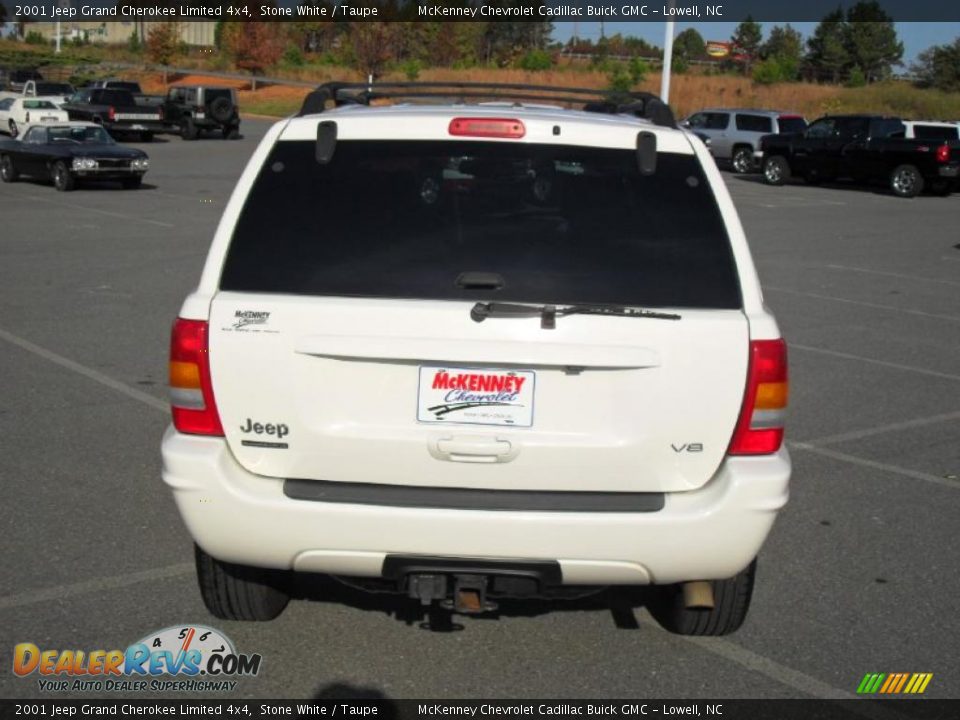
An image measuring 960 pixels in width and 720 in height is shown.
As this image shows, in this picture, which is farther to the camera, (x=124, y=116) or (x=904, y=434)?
(x=124, y=116)

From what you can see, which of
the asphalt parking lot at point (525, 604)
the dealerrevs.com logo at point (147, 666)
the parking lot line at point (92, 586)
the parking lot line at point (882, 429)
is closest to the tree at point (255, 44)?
the asphalt parking lot at point (525, 604)

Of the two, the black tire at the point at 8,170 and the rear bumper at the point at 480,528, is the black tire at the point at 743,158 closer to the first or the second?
the black tire at the point at 8,170

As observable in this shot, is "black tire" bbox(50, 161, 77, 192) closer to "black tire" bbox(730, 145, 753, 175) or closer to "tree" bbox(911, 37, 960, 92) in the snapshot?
"black tire" bbox(730, 145, 753, 175)

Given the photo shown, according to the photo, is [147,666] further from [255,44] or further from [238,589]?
[255,44]

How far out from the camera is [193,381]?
4.03 metres

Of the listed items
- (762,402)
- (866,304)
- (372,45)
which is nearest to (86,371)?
(762,402)

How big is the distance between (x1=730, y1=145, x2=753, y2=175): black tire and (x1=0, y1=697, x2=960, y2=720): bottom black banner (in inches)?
1393

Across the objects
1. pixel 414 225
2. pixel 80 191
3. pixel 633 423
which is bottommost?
pixel 80 191

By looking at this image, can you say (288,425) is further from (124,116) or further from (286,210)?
(124,116)

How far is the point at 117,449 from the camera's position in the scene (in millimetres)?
7051

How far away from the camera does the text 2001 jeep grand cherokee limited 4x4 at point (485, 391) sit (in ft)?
12.7

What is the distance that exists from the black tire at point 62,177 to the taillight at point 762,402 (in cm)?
2301

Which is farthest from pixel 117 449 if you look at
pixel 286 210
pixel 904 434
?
pixel 904 434

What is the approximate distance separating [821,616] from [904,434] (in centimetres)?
338
